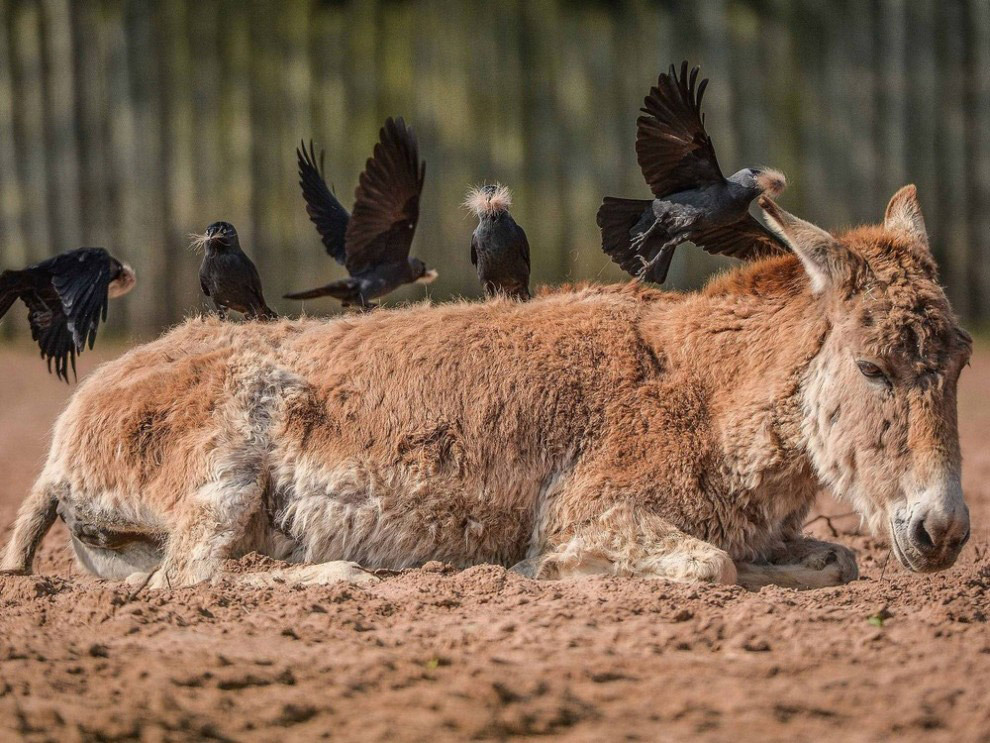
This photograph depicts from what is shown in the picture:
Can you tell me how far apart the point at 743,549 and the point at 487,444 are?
3.17ft

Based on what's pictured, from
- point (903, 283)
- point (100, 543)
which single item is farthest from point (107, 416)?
point (903, 283)

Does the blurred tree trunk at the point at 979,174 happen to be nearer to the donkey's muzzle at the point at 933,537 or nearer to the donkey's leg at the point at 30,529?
the donkey's muzzle at the point at 933,537

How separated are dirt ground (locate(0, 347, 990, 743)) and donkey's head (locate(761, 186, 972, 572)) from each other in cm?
26

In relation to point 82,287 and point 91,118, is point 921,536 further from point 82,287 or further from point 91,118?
point 91,118

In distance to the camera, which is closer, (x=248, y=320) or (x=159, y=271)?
(x=248, y=320)

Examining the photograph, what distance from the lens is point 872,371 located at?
4168 millimetres

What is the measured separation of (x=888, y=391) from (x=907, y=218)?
2.55 ft

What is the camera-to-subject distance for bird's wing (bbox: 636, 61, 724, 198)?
523cm

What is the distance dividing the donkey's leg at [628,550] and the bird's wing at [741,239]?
1431 mm

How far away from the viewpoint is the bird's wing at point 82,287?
5.40 meters

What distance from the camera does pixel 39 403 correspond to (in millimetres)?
10047

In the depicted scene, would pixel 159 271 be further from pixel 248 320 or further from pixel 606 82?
pixel 248 320

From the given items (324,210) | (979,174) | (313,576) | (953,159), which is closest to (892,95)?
(953,159)

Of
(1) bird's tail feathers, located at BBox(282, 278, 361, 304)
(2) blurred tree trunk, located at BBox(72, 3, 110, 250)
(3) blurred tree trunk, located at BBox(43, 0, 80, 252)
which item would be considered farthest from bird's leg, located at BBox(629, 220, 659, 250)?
(3) blurred tree trunk, located at BBox(43, 0, 80, 252)
